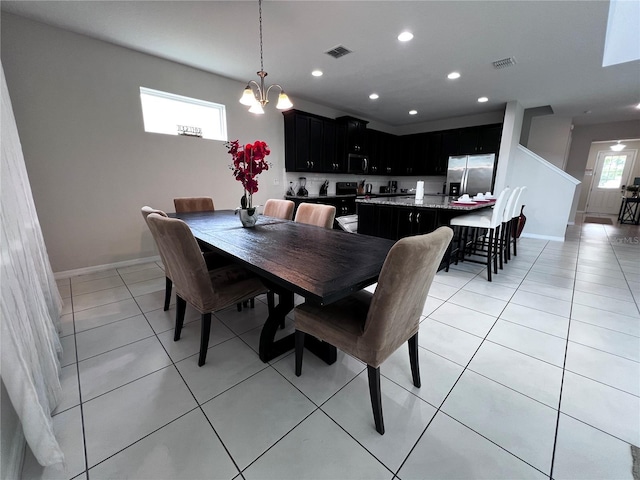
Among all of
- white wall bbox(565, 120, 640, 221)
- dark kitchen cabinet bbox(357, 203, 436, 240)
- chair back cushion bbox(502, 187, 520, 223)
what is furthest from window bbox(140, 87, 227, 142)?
white wall bbox(565, 120, 640, 221)

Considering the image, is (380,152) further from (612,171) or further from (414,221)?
(612,171)

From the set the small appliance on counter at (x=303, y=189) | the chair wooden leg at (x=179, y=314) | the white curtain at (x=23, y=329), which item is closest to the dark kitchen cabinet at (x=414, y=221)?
the small appliance on counter at (x=303, y=189)

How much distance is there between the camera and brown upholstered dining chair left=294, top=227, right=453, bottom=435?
0.97 metres

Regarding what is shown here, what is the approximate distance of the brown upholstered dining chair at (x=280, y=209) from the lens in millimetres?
2873

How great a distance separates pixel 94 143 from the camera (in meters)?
3.04

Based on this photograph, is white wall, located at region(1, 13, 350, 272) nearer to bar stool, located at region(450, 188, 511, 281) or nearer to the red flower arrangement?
the red flower arrangement

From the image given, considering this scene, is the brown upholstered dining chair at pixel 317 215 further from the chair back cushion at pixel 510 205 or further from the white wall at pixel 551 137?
the white wall at pixel 551 137

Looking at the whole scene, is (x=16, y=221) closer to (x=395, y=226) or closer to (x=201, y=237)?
(x=201, y=237)

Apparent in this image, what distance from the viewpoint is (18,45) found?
99.3 inches

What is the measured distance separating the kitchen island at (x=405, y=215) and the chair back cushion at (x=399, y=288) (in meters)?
2.20

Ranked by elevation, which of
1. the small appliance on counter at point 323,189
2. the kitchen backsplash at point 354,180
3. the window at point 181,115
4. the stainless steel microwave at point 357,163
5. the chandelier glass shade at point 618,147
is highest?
the chandelier glass shade at point 618,147

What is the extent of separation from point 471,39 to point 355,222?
2.59 metres

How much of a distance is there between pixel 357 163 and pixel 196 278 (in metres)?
5.32

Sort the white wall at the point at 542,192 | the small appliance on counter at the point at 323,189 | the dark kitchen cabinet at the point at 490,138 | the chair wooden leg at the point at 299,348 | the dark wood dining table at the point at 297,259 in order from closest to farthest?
the dark wood dining table at the point at 297,259, the chair wooden leg at the point at 299,348, the white wall at the point at 542,192, the dark kitchen cabinet at the point at 490,138, the small appliance on counter at the point at 323,189
